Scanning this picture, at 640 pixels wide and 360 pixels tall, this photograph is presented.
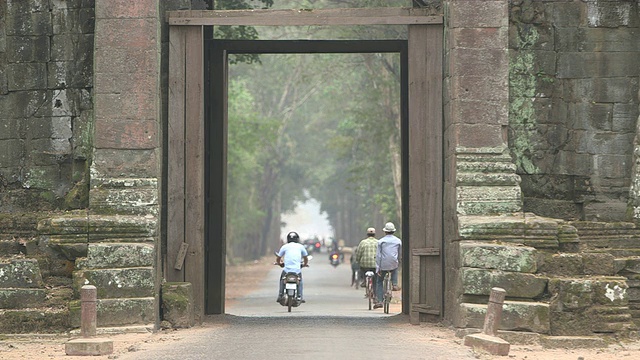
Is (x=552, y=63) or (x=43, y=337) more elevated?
(x=552, y=63)

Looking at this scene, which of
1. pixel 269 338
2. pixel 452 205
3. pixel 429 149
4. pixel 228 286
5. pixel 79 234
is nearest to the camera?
pixel 269 338

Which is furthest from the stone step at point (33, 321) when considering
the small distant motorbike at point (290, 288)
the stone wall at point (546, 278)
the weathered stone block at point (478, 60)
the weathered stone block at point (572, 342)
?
the small distant motorbike at point (290, 288)

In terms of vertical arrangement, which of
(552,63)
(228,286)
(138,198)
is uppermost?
(552,63)

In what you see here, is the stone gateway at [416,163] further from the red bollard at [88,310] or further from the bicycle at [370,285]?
the bicycle at [370,285]

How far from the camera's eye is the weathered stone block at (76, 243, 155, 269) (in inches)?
556

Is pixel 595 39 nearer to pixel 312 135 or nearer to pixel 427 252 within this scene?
pixel 427 252

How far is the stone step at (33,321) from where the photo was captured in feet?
46.1

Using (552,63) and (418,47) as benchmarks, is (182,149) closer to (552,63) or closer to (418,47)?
(418,47)

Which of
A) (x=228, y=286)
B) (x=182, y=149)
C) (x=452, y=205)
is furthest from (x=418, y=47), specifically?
(x=228, y=286)

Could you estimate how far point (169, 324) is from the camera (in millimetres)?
14867

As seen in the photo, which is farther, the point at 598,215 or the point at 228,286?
the point at 228,286

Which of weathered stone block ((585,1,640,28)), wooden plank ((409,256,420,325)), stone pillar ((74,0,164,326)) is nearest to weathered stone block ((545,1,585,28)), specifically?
weathered stone block ((585,1,640,28))

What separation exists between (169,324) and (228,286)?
77.7 feet

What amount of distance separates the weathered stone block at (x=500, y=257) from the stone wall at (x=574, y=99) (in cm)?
266
